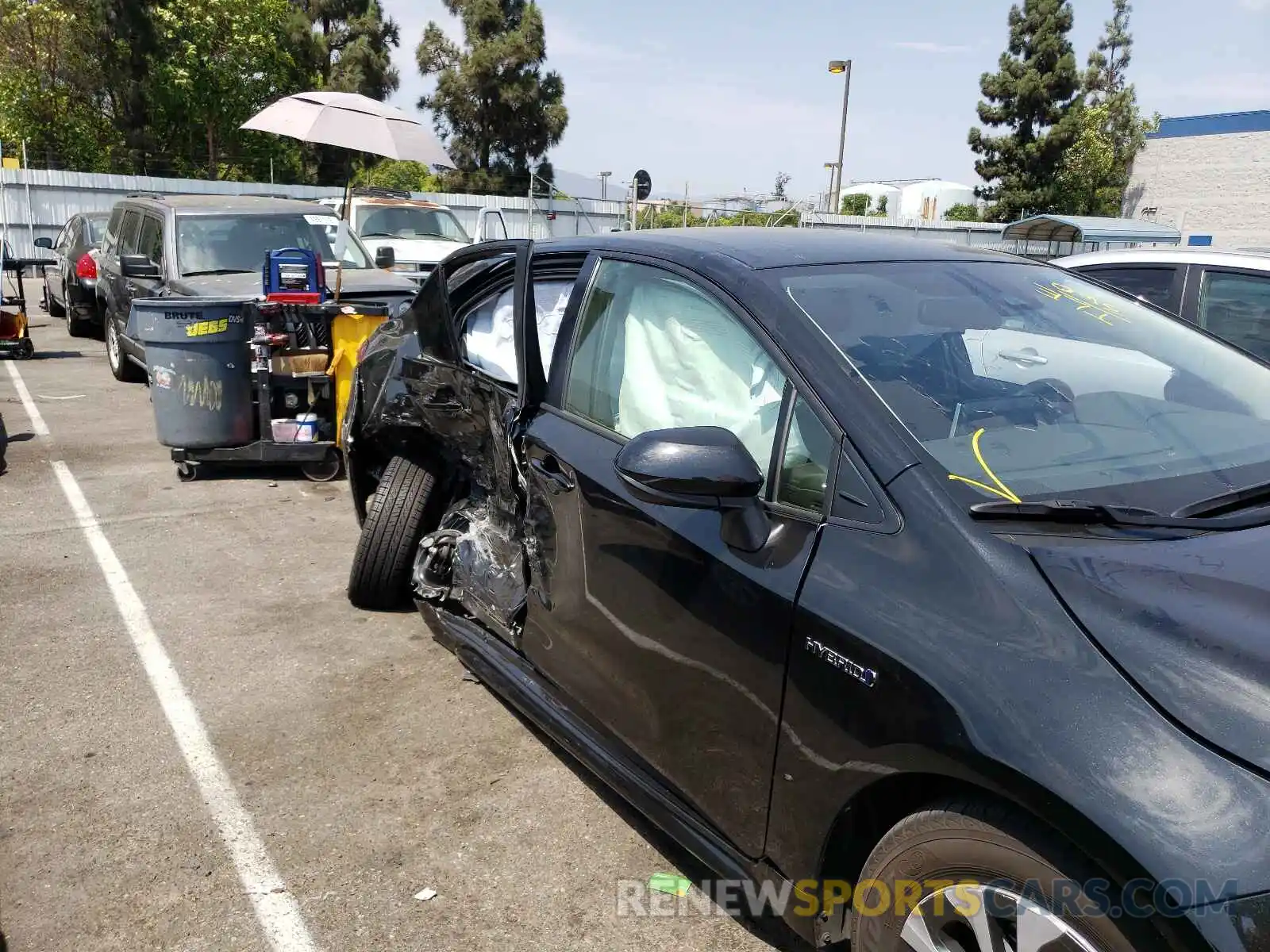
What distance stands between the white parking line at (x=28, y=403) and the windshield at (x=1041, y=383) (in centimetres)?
765

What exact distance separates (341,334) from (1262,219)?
39.8 meters

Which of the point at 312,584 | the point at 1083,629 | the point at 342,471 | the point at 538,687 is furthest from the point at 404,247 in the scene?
the point at 1083,629

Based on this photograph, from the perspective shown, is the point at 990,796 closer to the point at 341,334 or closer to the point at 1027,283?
the point at 1027,283

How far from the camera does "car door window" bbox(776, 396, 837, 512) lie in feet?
7.27

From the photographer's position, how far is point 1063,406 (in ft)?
8.05

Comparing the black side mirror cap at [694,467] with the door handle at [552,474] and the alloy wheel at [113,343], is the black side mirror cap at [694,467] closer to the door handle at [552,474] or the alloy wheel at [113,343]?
the door handle at [552,474]

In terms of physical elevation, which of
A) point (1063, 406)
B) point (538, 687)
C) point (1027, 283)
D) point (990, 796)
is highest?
point (1027, 283)

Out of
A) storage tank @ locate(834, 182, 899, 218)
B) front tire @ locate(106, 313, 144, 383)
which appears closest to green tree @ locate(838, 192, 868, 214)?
storage tank @ locate(834, 182, 899, 218)

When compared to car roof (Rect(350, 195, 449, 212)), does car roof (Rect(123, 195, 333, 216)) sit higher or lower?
lower

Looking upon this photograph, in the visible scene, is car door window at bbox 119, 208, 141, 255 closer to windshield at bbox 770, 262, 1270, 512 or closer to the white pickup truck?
the white pickup truck

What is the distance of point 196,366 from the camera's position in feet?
21.2

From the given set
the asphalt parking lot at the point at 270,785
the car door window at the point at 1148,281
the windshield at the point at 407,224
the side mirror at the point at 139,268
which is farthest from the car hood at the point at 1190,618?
the windshield at the point at 407,224

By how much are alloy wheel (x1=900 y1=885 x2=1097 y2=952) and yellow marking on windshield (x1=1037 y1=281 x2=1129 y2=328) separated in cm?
176

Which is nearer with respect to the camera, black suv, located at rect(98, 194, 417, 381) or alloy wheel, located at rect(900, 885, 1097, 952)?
alloy wheel, located at rect(900, 885, 1097, 952)
